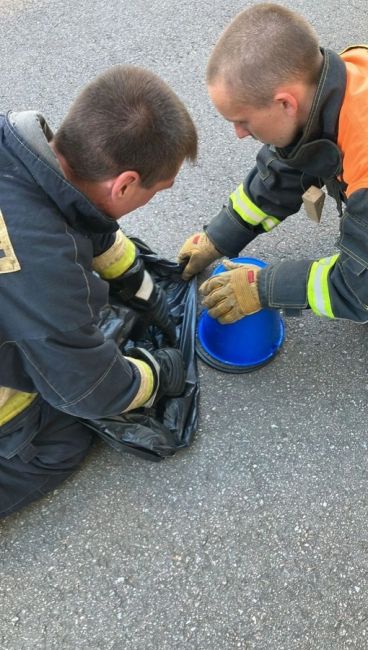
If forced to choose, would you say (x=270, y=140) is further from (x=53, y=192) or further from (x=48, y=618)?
(x=48, y=618)

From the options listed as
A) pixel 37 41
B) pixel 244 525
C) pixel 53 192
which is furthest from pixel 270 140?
pixel 37 41

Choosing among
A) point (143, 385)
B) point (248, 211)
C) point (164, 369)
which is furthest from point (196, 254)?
point (143, 385)

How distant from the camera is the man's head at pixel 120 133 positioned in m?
1.26

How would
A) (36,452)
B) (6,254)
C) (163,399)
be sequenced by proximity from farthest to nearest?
(163,399) → (36,452) → (6,254)

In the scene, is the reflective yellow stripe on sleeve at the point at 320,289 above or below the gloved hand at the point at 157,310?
above

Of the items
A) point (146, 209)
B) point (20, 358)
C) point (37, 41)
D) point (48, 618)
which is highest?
point (37, 41)

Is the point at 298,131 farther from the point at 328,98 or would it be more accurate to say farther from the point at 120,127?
the point at 120,127

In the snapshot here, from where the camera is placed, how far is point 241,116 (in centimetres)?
153

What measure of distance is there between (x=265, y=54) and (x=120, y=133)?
1.49ft

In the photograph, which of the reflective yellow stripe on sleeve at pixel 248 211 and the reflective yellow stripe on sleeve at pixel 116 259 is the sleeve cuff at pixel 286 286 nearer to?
the reflective yellow stripe on sleeve at pixel 248 211

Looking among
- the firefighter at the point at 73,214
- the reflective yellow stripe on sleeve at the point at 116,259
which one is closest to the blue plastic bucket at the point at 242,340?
the reflective yellow stripe on sleeve at the point at 116,259

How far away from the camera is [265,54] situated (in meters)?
1.43

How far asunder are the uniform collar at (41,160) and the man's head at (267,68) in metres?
0.50

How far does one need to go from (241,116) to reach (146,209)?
95 centimetres
